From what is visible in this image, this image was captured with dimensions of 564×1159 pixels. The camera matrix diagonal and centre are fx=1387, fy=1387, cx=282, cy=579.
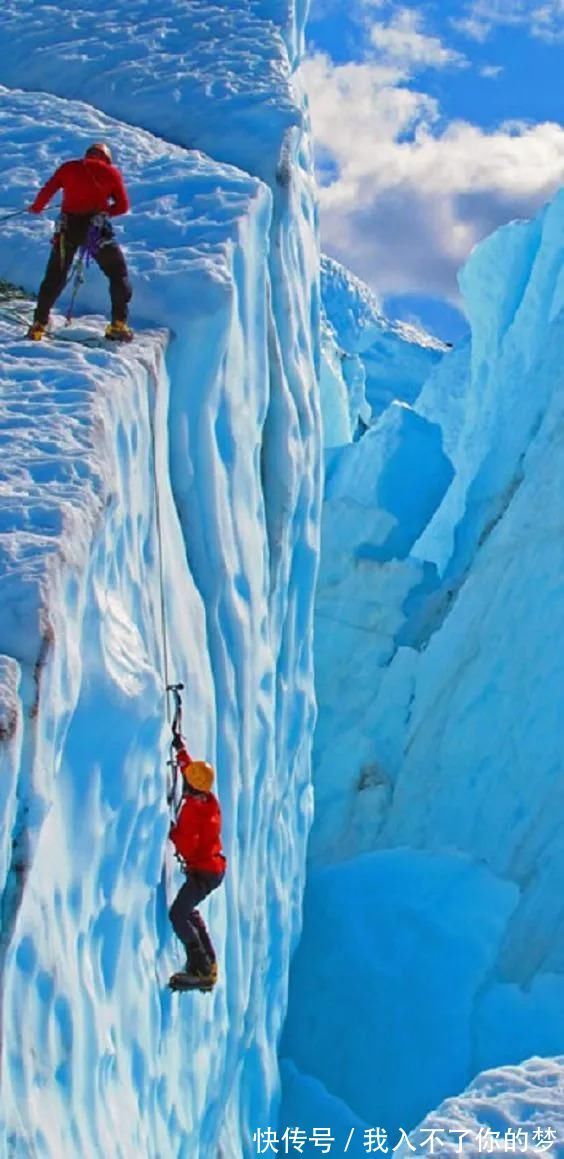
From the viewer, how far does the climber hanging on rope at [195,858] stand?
488 centimetres

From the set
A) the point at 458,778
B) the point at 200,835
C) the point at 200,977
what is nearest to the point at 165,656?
the point at 200,835

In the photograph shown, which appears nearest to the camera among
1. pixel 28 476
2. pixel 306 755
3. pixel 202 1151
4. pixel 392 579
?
pixel 28 476

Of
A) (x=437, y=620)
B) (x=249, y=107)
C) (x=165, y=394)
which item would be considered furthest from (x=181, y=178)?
(x=437, y=620)

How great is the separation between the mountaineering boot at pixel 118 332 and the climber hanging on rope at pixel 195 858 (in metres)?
1.40

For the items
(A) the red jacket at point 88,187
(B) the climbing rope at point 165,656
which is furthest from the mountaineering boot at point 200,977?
(A) the red jacket at point 88,187

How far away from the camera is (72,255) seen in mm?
5391

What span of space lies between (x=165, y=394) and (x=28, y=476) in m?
1.35

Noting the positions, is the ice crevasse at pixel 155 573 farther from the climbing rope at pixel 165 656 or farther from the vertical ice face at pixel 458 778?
the vertical ice face at pixel 458 778

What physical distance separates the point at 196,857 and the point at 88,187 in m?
2.58

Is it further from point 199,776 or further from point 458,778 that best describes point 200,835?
point 458,778

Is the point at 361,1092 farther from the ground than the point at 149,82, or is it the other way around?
the point at 149,82

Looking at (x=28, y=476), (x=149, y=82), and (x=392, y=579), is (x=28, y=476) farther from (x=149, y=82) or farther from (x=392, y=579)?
(x=392, y=579)

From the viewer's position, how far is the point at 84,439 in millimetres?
4582

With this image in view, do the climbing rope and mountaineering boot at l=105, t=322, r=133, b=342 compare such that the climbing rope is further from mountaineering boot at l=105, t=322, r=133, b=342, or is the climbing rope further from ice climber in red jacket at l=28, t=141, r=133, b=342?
ice climber in red jacket at l=28, t=141, r=133, b=342
